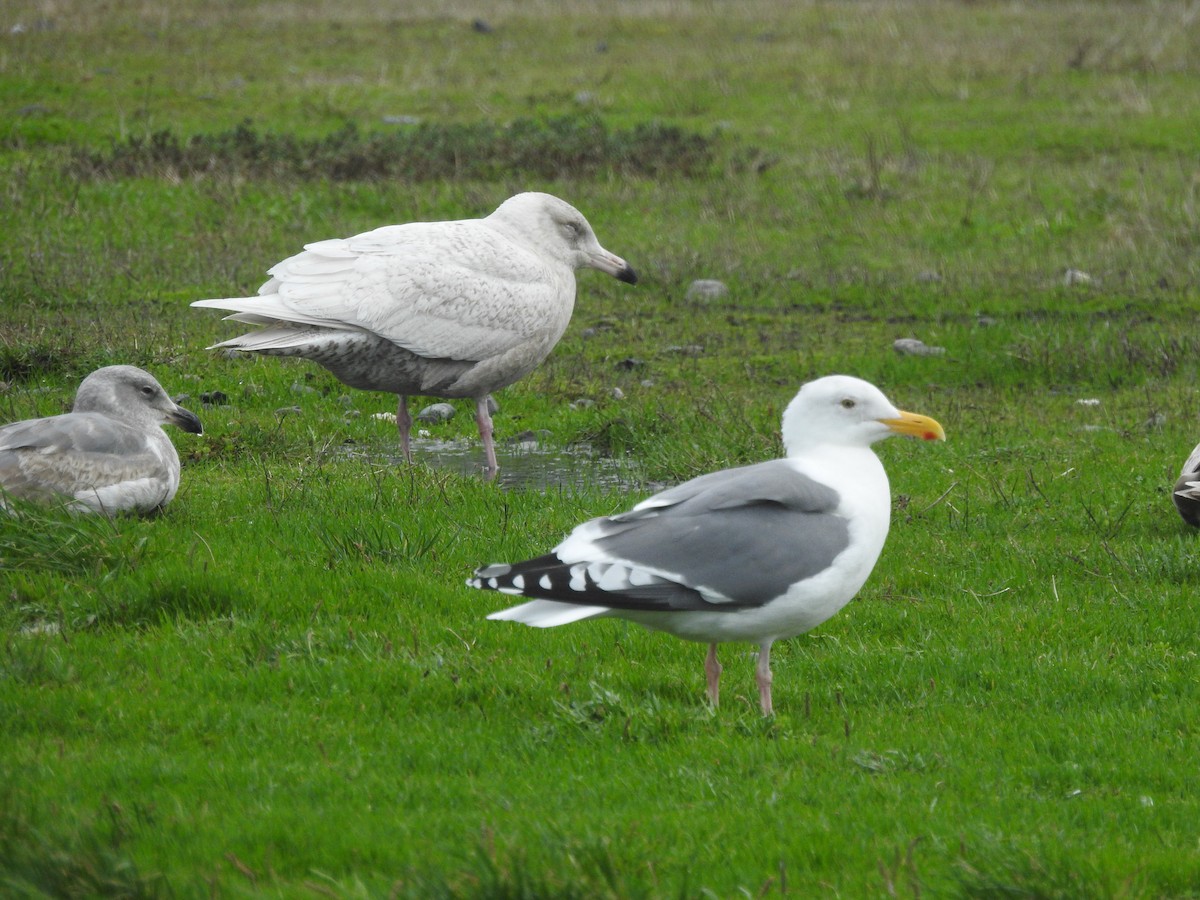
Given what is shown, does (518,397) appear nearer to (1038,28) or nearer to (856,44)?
(856,44)

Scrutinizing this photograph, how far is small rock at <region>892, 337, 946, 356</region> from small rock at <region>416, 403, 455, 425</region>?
3.95 m

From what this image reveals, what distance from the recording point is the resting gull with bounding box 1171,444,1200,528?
7.48m

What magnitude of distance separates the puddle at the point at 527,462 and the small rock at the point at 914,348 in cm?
354

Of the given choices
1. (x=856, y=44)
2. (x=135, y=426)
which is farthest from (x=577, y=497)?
(x=856, y=44)

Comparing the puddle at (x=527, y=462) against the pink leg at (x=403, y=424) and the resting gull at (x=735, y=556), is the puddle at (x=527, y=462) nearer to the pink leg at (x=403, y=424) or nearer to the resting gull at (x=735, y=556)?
the pink leg at (x=403, y=424)

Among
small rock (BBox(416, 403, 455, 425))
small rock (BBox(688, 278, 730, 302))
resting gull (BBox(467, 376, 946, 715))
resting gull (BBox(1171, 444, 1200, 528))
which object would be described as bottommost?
small rock (BBox(416, 403, 455, 425))

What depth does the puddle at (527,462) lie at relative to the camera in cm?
878

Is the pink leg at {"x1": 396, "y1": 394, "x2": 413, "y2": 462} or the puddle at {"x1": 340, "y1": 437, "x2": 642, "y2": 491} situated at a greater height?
the pink leg at {"x1": 396, "y1": 394, "x2": 413, "y2": 462}

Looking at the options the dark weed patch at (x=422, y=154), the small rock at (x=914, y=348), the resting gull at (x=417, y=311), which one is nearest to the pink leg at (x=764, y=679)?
the resting gull at (x=417, y=311)

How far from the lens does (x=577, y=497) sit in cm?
792

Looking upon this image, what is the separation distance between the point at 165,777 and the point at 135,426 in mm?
3083

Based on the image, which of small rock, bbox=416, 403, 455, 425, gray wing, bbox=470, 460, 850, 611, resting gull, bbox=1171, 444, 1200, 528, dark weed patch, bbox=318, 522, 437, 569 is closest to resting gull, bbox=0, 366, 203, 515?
dark weed patch, bbox=318, 522, 437, 569

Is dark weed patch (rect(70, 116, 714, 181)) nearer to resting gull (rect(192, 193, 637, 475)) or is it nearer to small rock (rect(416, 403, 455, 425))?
small rock (rect(416, 403, 455, 425))

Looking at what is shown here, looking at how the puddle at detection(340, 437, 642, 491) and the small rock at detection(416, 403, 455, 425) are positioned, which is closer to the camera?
the puddle at detection(340, 437, 642, 491)
